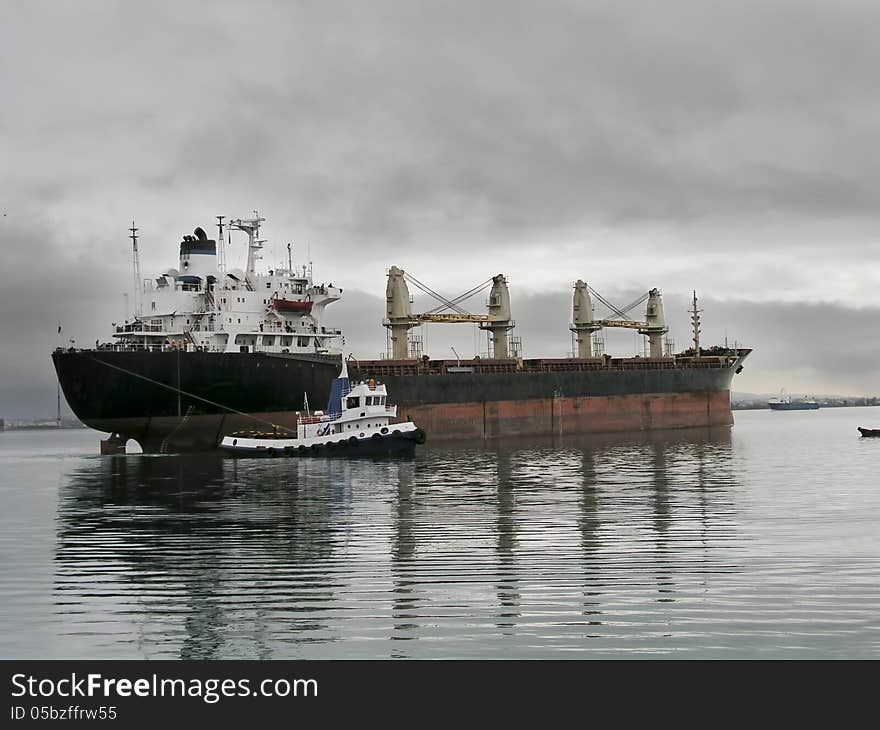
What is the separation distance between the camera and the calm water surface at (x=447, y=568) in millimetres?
10477

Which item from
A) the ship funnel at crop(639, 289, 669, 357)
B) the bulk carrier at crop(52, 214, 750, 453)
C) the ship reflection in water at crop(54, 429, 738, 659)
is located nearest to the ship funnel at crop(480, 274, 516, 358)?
the bulk carrier at crop(52, 214, 750, 453)

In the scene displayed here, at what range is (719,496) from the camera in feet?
80.3

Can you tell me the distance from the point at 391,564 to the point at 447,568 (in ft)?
3.41

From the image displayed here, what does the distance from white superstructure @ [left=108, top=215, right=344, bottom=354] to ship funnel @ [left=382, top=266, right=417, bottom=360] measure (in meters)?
10.3

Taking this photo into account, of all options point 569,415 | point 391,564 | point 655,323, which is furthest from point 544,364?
point 391,564

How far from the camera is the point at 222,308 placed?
4884 centimetres

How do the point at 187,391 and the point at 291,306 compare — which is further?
the point at 291,306

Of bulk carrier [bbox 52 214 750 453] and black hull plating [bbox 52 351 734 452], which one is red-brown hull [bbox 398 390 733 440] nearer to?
bulk carrier [bbox 52 214 750 453]

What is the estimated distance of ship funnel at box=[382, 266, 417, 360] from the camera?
61.8 meters

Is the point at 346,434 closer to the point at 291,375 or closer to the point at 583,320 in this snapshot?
the point at 291,375

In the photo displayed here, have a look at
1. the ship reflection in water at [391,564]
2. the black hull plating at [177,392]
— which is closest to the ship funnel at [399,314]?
the black hull plating at [177,392]

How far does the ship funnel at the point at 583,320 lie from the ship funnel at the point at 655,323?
6155 millimetres
